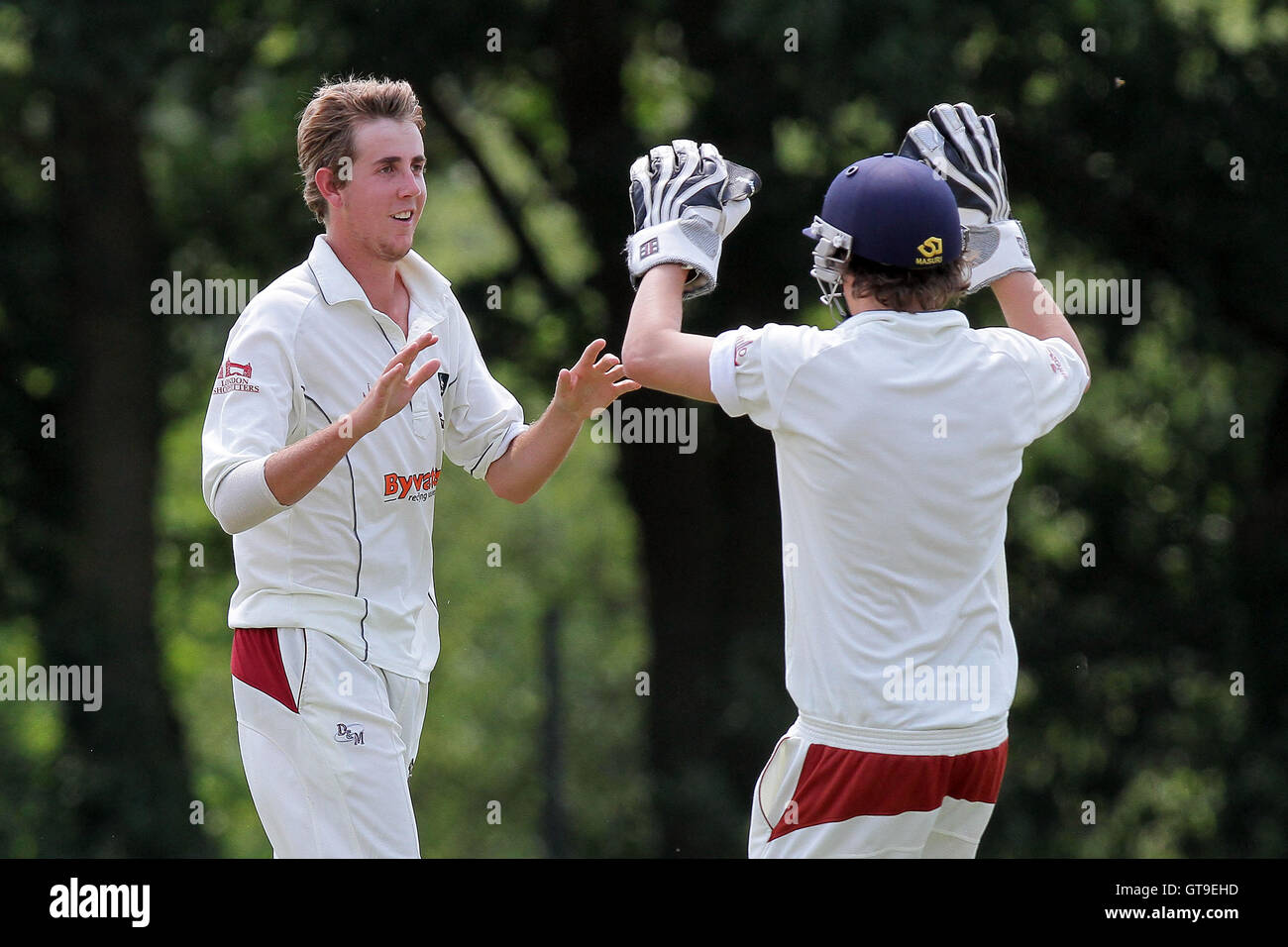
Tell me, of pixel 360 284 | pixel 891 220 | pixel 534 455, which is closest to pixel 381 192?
pixel 360 284

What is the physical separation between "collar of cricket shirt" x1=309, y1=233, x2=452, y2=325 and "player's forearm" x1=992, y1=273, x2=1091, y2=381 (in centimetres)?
141

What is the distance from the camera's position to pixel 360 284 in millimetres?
3955

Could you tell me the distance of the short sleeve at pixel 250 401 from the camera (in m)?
3.60

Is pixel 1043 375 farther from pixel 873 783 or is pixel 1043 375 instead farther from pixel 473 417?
pixel 473 417

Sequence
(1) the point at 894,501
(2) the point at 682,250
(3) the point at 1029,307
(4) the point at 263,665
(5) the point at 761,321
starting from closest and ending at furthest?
(1) the point at 894,501, (2) the point at 682,250, (4) the point at 263,665, (3) the point at 1029,307, (5) the point at 761,321

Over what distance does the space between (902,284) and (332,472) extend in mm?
1396

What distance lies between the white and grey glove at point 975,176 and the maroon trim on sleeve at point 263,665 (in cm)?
183

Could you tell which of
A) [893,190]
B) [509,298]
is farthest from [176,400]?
[893,190]

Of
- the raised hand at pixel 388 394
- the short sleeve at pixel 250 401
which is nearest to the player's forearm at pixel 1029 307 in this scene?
the raised hand at pixel 388 394

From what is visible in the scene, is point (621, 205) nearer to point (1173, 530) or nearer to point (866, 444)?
point (1173, 530)

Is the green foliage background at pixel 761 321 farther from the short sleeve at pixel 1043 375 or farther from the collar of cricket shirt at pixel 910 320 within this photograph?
the collar of cricket shirt at pixel 910 320

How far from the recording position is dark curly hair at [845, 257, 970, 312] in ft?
11.1

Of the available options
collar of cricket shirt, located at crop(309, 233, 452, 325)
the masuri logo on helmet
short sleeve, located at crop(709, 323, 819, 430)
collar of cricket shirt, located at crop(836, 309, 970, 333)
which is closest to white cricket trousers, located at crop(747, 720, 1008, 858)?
short sleeve, located at crop(709, 323, 819, 430)

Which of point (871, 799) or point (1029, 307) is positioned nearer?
point (871, 799)
